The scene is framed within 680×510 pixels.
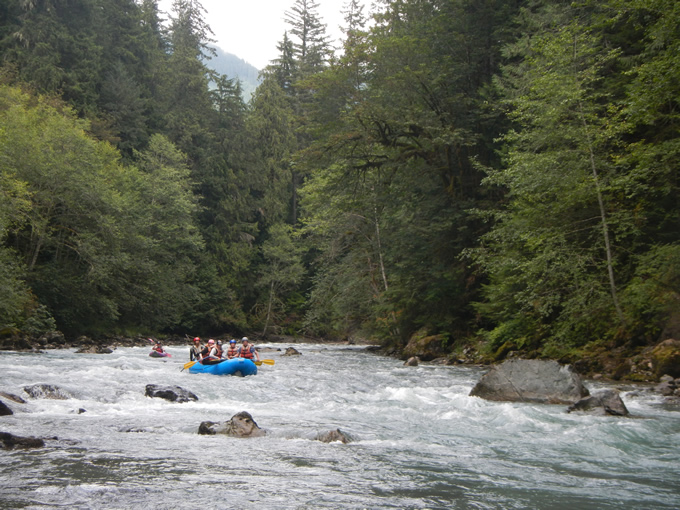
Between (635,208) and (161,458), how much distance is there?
1281 cm

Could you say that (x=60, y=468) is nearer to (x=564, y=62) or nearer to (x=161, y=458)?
(x=161, y=458)

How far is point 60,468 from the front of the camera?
5.36m

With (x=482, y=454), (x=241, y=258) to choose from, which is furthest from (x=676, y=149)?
(x=241, y=258)

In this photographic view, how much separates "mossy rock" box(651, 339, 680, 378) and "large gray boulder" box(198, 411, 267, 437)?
8.87 meters

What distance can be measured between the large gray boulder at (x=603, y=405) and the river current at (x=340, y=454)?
0.27 metres

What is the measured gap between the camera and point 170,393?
1029 centimetres

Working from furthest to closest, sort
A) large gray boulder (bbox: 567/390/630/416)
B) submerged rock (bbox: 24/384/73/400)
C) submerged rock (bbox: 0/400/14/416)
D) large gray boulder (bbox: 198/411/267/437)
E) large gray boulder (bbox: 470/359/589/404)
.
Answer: large gray boulder (bbox: 470/359/589/404), submerged rock (bbox: 24/384/73/400), large gray boulder (bbox: 567/390/630/416), submerged rock (bbox: 0/400/14/416), large gray boulder (bbox: 198/411/267/437)

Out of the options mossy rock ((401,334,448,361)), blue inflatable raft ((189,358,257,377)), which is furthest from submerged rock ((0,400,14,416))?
mossy rock ((401,334,448,361))

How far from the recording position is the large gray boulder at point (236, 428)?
734 centimetres

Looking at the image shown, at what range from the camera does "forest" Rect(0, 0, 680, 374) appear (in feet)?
44.7

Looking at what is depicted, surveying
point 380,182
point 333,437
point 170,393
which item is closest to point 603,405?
point 333,437

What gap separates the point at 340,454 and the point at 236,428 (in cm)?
176

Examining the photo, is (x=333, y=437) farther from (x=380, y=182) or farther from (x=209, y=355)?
(x=380, y=182)

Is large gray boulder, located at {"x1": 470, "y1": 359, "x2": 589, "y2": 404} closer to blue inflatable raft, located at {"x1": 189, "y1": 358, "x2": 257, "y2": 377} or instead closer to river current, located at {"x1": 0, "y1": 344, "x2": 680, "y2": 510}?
river current, located at {"x1": 0, "y1": 344, "x2": 680, "y2": 510}
